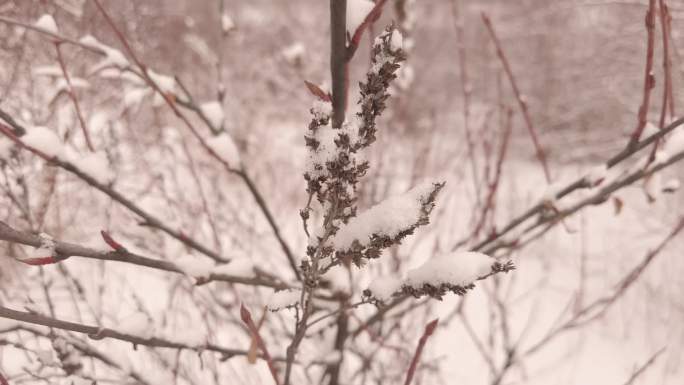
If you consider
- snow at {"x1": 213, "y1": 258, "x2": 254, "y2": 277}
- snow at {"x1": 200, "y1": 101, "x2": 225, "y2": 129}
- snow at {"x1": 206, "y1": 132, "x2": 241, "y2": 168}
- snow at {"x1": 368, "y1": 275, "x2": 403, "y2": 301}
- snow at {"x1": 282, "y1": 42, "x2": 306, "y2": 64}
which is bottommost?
snow at {"x1": 368, "y1": 275, "x2": 403, "y2": 301}

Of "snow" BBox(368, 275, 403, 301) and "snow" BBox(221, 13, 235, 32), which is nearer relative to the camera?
"snow" BBox(368, 275, 403, 301)

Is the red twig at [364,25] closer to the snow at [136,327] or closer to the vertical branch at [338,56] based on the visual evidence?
the vertical branch at [338,56]

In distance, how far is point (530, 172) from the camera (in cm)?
1063

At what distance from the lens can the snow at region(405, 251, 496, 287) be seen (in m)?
0.55

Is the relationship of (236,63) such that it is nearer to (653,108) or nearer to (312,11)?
(312,11)

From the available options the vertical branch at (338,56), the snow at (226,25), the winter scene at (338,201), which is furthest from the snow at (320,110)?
the snow at (226,25)

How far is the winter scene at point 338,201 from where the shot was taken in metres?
0.63

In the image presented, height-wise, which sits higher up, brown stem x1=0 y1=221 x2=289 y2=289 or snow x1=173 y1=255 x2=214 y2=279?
snow x1=173 y1=255 x2=214 y2=279

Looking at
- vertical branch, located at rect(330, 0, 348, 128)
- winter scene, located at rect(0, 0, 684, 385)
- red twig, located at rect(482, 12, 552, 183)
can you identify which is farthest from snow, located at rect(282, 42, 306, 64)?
vertical branch, located at rect(330, 0, 348, 128)

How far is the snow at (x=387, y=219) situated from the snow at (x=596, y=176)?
63 cm

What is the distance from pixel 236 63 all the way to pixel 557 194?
39.6 ft

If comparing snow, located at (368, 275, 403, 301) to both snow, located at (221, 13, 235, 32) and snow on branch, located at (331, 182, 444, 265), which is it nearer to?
snow on branch, located at (331, 182, 444, 265)

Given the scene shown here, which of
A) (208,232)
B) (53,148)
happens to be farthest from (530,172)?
(53,148)

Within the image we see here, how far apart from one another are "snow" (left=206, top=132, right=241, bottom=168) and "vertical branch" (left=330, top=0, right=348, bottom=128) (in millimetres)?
483
